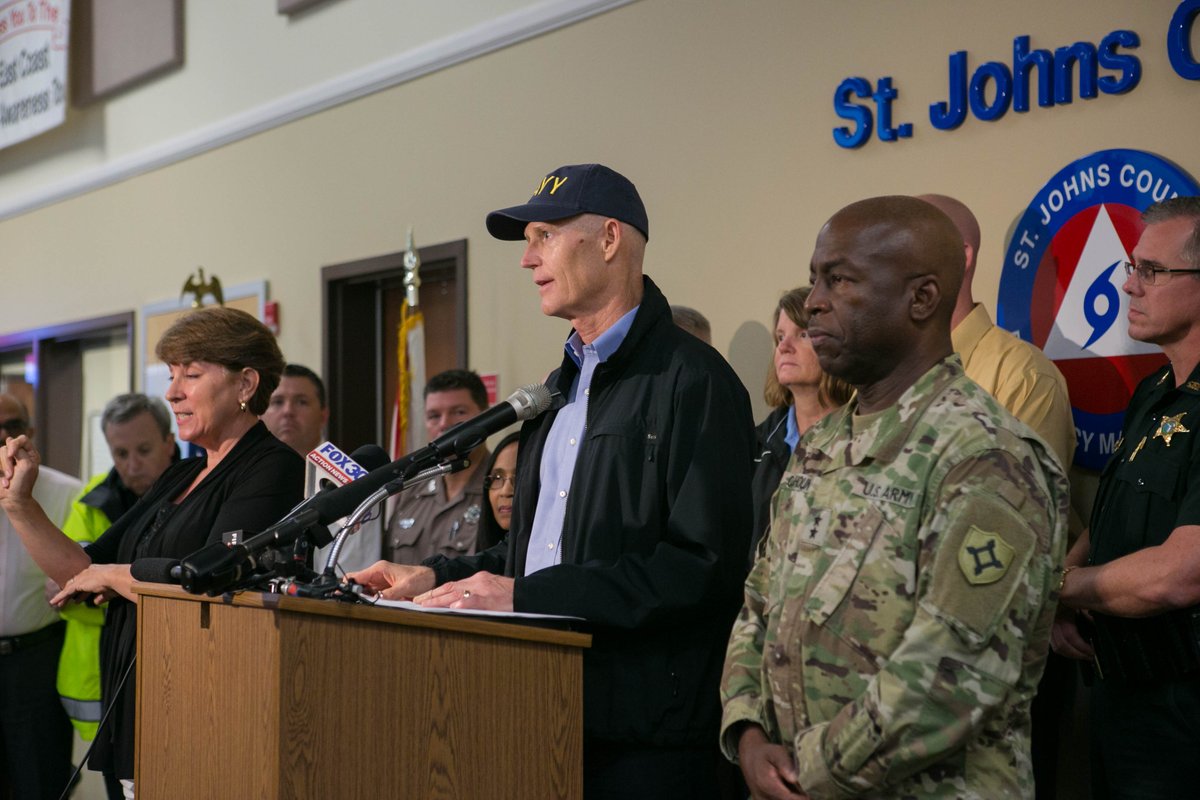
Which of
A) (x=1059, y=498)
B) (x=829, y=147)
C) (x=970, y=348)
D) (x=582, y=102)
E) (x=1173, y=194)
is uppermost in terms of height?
(x=582, y=102)

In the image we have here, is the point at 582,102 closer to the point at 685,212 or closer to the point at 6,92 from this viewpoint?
the point at 685,212

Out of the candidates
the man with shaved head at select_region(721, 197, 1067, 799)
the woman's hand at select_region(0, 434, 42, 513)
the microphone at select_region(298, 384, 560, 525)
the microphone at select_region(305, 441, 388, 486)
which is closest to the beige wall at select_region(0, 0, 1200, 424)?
the man with shaved head at select_region(721, 197, 1067, 799)

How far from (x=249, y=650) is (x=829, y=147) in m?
2.77

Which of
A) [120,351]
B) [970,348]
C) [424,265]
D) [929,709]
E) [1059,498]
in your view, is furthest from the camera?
[120,351]

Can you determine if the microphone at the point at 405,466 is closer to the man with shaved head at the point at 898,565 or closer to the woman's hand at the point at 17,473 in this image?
the man with shaved head at the point at 898,565

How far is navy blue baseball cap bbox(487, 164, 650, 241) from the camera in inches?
98.7

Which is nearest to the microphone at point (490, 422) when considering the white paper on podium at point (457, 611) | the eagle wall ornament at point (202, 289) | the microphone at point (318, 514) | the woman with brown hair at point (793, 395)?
the microphone at point (318, 514)

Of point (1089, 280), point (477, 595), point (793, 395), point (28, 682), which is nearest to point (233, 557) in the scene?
point (477, 595)

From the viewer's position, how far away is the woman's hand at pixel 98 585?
9.73 ft

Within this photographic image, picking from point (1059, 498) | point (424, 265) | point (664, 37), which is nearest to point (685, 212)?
point (664, 37)

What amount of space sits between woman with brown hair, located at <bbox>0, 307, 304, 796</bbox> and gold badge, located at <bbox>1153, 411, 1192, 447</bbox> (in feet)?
6.02

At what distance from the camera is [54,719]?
4.37 metres

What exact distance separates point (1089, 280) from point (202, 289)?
4.70 metres

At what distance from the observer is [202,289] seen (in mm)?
6801
